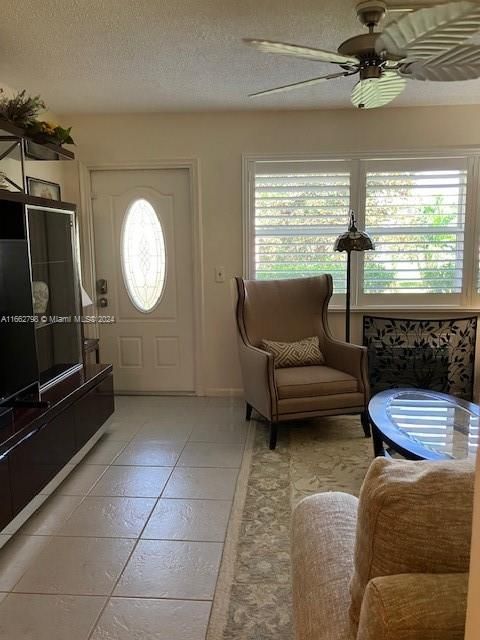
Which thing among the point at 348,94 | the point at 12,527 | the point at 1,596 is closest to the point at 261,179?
the point at 348,94

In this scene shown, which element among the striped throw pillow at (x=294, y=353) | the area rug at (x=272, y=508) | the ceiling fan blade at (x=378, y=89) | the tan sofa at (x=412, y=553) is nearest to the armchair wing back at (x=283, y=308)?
the striped throw pillow at (x=294, y=353)

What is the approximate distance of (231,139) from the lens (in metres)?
4.25

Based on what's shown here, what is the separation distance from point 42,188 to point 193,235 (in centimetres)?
126

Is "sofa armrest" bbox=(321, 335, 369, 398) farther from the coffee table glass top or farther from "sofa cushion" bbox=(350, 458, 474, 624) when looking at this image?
"sofa cushion" bbox=(350, 458, 474, 624)

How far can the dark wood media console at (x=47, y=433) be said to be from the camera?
2.26m

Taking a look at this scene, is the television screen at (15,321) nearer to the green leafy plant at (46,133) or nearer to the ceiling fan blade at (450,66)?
the green leafy plant at (46,133)

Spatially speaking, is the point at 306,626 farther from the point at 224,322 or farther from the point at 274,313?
the point at 224,322

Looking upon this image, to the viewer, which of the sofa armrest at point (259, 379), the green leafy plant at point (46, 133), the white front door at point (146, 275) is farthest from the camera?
the white front door at point (146, 275)

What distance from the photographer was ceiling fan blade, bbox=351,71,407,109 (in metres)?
2.23

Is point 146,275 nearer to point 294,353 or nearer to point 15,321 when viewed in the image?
point 294,353

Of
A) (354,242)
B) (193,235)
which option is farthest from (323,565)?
(193,235)

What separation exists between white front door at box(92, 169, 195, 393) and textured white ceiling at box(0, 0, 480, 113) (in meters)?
0.67

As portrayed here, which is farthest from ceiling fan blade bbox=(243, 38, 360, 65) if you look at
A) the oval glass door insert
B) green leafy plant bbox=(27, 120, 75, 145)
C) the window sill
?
the oval glass door insert

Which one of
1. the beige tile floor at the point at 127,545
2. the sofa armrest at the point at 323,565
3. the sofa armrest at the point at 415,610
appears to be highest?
the sofa armrest at the point at 415,610
